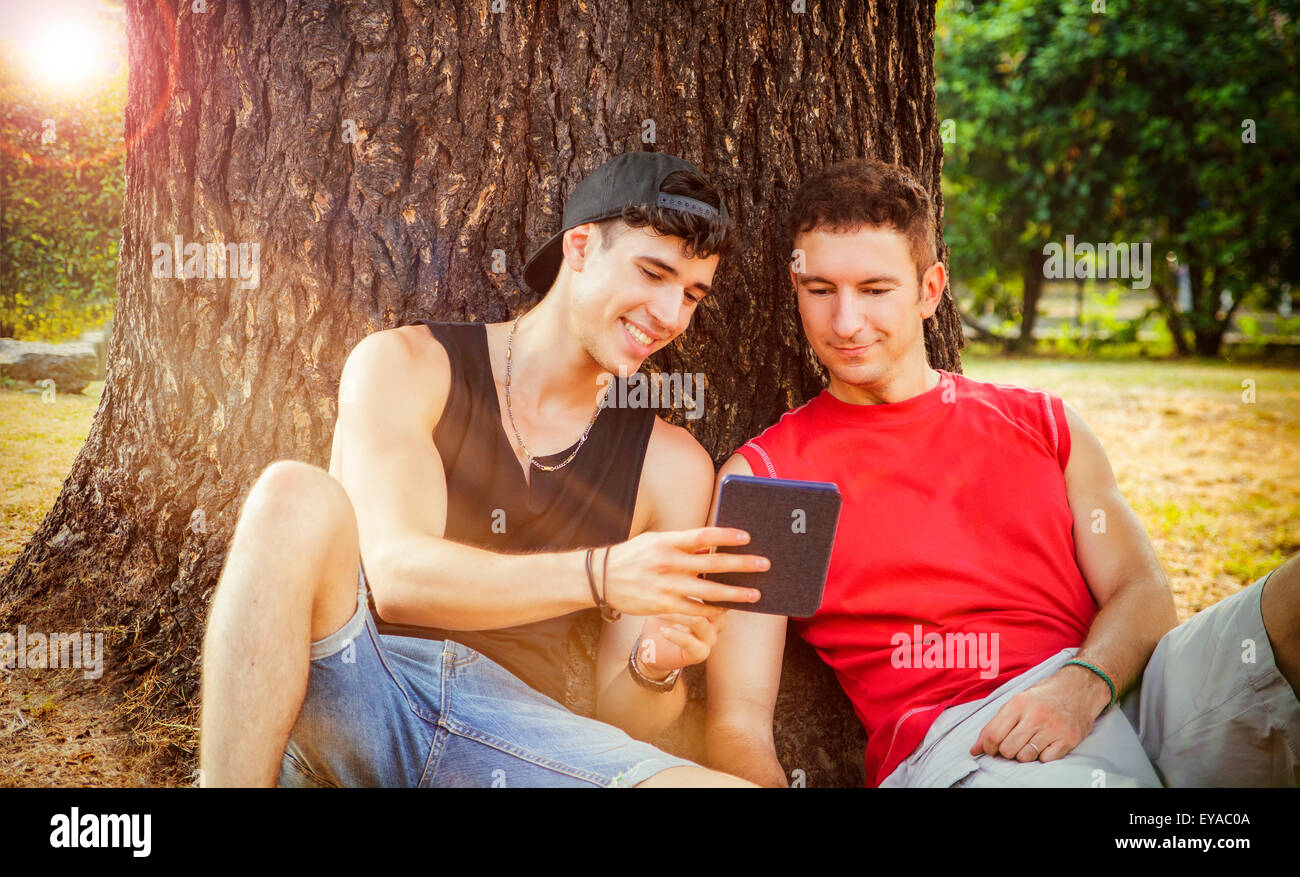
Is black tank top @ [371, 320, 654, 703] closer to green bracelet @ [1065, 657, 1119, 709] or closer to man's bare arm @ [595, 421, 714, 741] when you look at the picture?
man's bare arm @ [595, 421, 714, 741]

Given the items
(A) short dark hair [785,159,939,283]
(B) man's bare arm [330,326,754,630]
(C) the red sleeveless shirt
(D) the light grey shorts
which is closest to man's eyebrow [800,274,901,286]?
(A) short dark hair [785,159,939,283]

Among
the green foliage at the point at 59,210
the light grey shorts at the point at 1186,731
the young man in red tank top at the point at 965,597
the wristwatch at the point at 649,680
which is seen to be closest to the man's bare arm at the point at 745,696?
the young man in red tank top at the point at 965,597

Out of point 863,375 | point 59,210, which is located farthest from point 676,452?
point 59,210

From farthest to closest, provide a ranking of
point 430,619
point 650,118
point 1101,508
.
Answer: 1. point 650,118
2. point 1101,508
3. point 430,619

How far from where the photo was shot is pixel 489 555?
2.23 meters

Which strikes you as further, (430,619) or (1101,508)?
(1101,508)

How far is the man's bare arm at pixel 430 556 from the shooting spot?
2.11 meters

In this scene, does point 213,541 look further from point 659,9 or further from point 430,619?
point 659,9

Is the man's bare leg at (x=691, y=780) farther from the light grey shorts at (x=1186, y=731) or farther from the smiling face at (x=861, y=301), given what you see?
the smiling face at (x=861, y=301)

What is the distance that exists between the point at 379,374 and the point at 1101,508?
2023 mm

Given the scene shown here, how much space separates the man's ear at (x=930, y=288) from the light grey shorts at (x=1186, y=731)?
1.05 meters

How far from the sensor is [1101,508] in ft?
8.95
